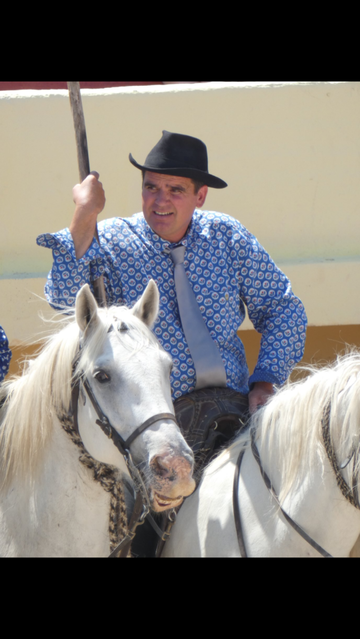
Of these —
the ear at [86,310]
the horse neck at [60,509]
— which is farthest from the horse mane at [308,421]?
the ear at [86,310]

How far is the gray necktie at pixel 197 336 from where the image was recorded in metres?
2.61

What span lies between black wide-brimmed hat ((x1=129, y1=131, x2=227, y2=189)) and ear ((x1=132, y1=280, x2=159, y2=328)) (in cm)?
78

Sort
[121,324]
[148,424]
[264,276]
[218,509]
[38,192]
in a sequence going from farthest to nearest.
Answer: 1. [38,192]
2. [264,276]
3. [218,509]
4. [121,324]
5. [148,424]

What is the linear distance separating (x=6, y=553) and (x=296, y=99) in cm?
382

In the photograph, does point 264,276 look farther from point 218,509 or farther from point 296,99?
point 296,99

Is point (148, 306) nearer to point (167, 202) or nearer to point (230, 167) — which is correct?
point (167, 202)

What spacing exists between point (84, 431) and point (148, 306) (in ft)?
1.47

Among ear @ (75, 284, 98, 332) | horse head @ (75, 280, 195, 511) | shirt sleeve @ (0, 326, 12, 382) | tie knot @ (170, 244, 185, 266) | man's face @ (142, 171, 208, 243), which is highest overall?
Answer: man's face @ (142, 171, 208, 243)

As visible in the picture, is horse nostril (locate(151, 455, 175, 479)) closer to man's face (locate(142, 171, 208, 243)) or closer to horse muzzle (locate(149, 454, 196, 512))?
horse muzzle (locate(149, 454, 196, 512))

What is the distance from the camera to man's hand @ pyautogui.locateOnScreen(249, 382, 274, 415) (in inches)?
103

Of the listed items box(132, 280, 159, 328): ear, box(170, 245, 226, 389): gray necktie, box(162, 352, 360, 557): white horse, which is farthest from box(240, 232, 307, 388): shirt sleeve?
box(132, 280, 159, 328): ear

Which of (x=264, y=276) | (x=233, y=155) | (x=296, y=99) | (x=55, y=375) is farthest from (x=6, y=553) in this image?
(x=296, y=99)

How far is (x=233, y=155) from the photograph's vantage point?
186 inches

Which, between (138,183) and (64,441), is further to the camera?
(138,183)
